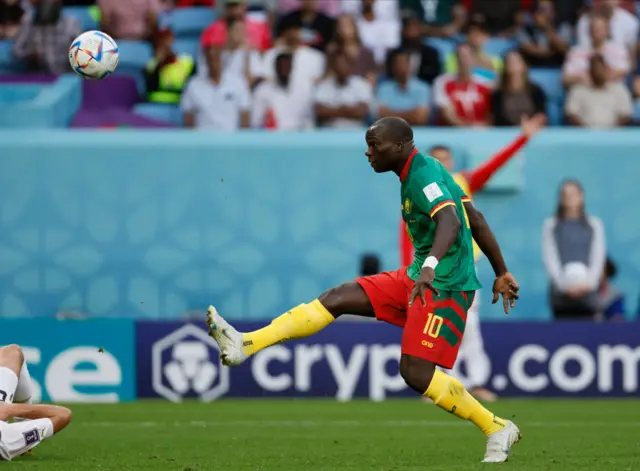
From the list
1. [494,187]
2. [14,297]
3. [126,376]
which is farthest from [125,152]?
[494,187]

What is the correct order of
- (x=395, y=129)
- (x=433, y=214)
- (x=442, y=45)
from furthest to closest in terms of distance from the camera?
(x=442, y=45), (x=395, y=129), (x=433, y=214)

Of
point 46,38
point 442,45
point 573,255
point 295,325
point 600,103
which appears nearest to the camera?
point 295,325

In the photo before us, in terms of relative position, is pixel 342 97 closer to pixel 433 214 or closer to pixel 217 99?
pixel 217 99

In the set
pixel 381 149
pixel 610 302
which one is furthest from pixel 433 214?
pixel 610 302

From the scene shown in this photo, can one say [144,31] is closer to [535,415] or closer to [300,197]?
[300,197]

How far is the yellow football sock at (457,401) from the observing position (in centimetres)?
A: 761

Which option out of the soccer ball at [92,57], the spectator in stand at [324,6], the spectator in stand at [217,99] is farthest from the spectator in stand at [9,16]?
the soccer ball at [92,57]

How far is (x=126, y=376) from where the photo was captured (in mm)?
13031

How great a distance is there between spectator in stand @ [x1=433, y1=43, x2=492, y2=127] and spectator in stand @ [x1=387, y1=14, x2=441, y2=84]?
19.7 inches

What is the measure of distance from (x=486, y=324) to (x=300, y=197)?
301 cm

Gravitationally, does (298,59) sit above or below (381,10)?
below

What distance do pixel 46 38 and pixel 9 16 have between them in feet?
3.41

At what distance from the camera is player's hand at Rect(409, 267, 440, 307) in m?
7.14

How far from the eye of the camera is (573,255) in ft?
45.6
